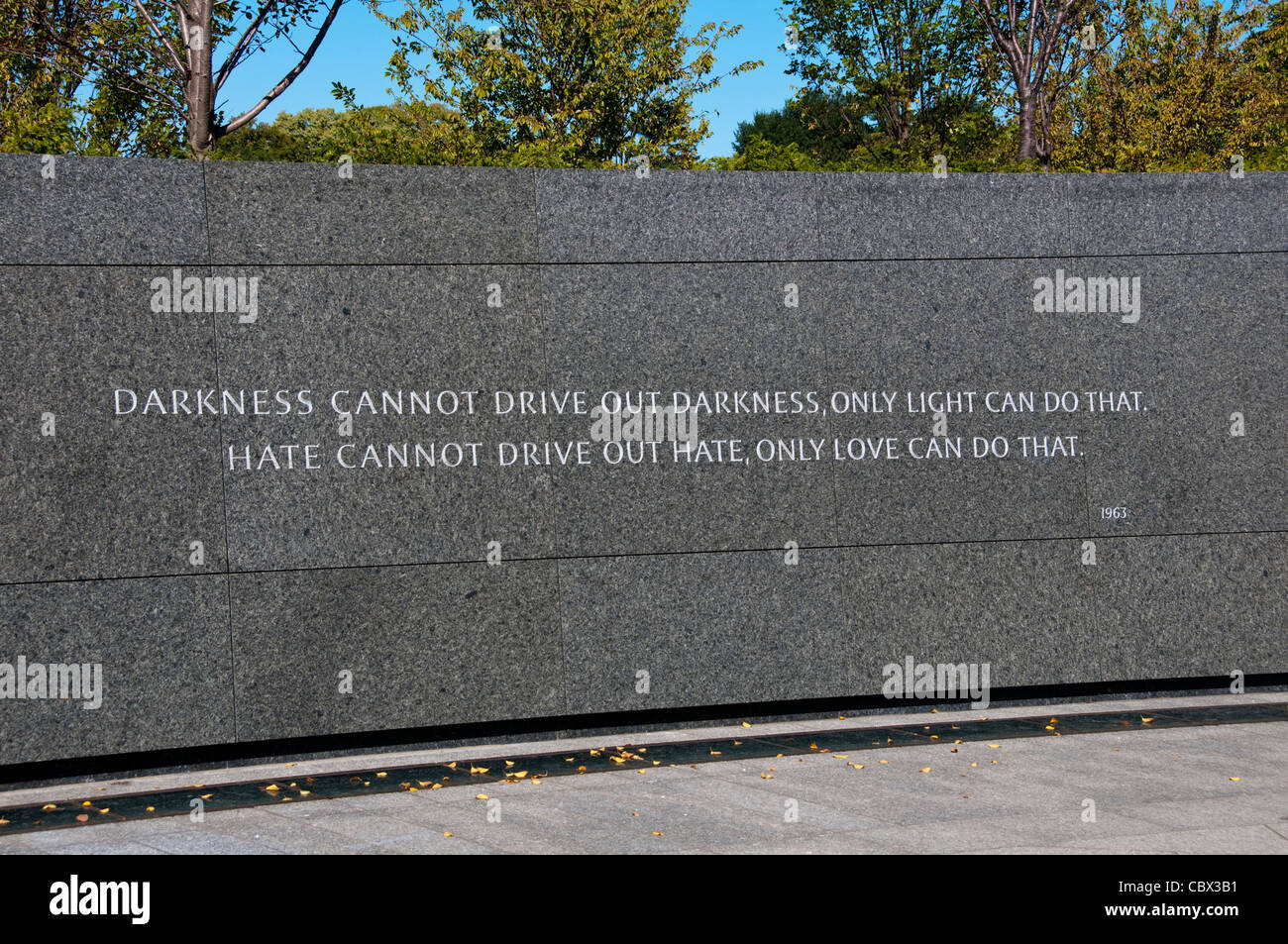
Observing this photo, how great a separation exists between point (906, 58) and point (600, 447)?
18955mm

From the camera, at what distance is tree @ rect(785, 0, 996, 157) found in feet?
78.6

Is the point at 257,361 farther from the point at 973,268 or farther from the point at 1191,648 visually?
the point at 1191,648

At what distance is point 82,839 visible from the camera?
5766mm

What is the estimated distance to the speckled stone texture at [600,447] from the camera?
7.37 meters

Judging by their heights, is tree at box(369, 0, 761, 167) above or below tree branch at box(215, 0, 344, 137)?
above

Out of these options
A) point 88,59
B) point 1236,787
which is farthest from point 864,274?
point 88,59

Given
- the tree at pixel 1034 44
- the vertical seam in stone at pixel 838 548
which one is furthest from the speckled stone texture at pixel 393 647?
the tree at pixel 1034 44

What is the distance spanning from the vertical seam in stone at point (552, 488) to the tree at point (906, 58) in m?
16.4

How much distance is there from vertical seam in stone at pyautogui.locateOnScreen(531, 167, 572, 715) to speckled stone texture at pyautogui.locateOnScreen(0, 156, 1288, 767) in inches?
0.8

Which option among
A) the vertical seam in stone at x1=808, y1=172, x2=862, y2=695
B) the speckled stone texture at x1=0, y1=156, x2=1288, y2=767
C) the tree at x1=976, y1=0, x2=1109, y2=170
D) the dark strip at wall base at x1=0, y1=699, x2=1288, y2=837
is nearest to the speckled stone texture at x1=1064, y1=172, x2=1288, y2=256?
the speckled stone texture at x1=0, y1=156, x2=1288, y2=767

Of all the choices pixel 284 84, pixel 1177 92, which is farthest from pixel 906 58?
pixel 284 84

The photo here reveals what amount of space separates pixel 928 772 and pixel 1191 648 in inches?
122

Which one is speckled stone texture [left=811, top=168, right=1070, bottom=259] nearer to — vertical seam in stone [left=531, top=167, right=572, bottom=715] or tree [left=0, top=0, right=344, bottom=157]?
vertical seam in stone [left=531, top=167, right=572, bottom=715]

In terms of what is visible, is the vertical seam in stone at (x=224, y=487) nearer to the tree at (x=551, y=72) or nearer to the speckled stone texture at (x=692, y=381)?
the speckled stone texture at (x=692, y=381)
